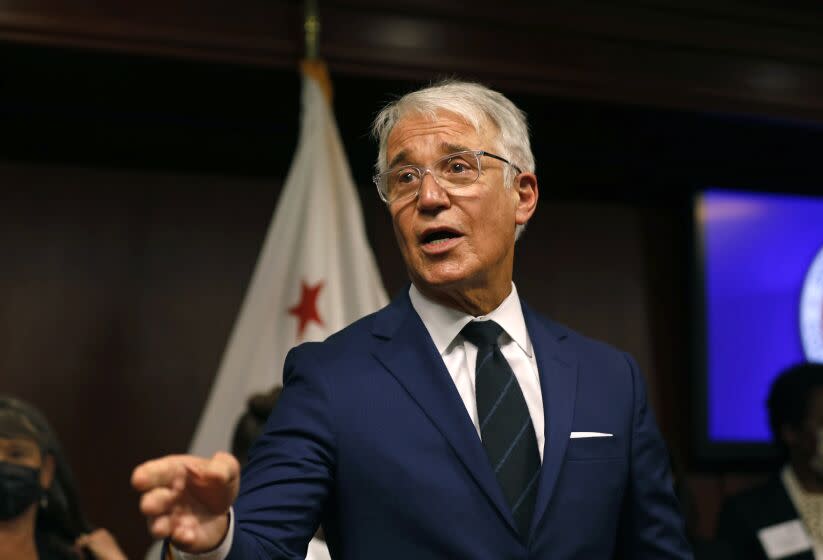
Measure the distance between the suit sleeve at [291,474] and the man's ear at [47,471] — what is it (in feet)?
4.50

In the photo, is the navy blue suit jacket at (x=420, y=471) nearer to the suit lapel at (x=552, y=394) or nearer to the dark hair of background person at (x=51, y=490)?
the suit lapel at (x=552, y=394)

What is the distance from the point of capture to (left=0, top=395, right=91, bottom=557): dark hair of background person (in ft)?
8.59

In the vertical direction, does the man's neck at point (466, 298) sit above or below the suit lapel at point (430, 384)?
above

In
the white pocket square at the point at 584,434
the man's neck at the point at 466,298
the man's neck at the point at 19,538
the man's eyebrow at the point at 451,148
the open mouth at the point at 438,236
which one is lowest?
the man's neck at the point at 19,538

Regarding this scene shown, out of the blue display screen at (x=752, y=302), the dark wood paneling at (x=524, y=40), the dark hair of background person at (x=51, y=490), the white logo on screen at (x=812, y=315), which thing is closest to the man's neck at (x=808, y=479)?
the blue display screen at (x=752, y=302)

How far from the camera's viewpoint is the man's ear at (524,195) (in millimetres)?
1882

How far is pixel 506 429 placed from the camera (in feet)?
5.17

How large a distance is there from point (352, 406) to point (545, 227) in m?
2.82

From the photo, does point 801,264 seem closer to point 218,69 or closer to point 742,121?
point 742,121

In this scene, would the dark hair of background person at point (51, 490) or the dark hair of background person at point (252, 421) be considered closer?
the dark hair of background person at point (51, 490)

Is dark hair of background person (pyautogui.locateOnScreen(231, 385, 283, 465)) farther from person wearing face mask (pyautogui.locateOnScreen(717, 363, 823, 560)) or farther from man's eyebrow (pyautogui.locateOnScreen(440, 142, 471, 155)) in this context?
person wearing face mask (pyautogui.locateOnScreen(717, 363, 823, 560))

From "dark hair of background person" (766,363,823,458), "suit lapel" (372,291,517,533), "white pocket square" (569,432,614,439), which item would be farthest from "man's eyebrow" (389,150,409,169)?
"dark hair of background person" (766,363,823,458)

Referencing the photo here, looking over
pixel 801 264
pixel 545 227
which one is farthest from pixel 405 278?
pixel 801 264

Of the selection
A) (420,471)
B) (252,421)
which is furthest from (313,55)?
(420,471)
